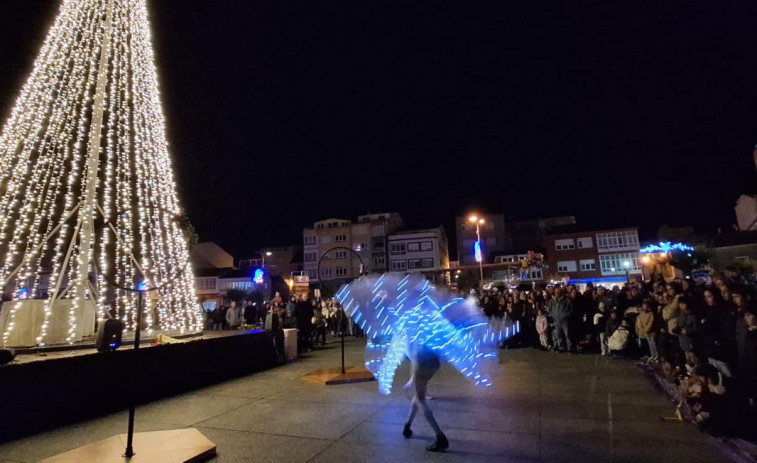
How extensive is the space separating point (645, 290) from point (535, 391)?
9544 millimetres

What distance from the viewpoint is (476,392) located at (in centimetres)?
786

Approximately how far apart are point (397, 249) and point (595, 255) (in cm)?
2788

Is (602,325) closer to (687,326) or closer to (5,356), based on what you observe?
(687,326)

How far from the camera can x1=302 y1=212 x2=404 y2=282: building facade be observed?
63375mm

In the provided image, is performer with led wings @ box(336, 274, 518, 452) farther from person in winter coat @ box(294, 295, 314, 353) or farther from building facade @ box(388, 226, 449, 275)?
building facade @ box(388, 226, 449, 275)

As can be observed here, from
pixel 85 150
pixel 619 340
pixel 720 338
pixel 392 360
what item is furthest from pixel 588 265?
pixel 85 150

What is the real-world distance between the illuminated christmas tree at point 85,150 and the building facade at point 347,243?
5182 cm

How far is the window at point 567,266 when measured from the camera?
56.3 m

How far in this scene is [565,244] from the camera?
57188 millimetres

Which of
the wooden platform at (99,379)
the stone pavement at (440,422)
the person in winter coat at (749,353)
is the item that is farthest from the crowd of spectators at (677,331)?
the wooden platform at (99,379)

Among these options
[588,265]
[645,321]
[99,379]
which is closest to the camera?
[99,379]

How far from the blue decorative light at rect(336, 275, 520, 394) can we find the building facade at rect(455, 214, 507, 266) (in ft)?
208

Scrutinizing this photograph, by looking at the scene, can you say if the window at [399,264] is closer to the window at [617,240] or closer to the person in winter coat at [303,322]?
the window at [617,240]

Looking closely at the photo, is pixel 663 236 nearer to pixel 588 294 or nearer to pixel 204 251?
pixel 588 294
